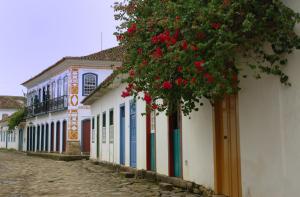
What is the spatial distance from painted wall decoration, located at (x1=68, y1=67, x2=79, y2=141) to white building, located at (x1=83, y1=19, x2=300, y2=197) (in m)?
15.9

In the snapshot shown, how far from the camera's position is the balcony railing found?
31.0 m

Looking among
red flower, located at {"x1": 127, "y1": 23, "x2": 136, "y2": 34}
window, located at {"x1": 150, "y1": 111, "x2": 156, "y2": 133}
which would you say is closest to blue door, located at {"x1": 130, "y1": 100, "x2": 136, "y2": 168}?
window, located at {"x1": 150, "y1": 111, "x2": 156, "y2": 133}

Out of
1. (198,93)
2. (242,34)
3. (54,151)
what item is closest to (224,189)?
(198,93)

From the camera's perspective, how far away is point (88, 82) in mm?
29828

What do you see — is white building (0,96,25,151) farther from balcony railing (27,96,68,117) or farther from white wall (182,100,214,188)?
white wall (182,100,214,188)

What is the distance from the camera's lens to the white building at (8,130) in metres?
48.9

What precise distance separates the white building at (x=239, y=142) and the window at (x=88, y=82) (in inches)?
624

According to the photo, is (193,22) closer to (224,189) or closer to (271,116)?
(271,116)

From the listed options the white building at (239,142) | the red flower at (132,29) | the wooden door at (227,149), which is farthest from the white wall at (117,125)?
the red flower at (132,29)

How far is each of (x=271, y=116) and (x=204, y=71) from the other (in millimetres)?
1384

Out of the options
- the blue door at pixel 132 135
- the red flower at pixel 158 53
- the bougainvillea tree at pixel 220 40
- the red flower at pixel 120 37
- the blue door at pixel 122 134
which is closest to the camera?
the bougainvillea tree at pixel 220 40

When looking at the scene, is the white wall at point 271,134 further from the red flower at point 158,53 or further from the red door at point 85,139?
the red door at point 85,139

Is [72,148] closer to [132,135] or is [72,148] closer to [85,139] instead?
[85,139]

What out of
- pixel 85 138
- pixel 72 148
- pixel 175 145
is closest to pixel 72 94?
pixel 85 138
